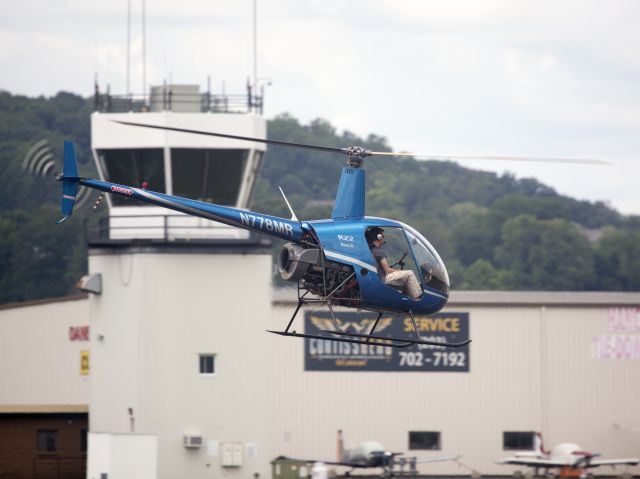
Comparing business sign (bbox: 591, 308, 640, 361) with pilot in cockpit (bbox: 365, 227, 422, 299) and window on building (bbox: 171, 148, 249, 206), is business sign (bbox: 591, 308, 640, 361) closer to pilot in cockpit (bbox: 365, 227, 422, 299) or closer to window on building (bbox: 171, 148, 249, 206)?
window on building (bbox: 171, 148, 249, 206)

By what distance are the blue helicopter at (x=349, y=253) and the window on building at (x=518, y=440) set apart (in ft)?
92.0

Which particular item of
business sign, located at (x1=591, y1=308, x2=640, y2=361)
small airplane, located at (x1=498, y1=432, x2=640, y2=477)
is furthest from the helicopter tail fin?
business sign, located at (x1=591, y1=308, x2=640, y2=361)

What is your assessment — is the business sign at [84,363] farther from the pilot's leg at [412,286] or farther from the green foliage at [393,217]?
the green foliage at [393,217]

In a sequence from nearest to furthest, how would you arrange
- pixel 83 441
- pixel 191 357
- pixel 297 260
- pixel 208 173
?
pixel 297 260, pixel 191 357, pixel 208 173, pixel 83 441

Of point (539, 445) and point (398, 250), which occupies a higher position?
point (398, 250)

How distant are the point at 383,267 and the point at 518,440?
98.0 ft

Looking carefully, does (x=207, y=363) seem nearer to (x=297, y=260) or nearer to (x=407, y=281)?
(x=407, y=281)

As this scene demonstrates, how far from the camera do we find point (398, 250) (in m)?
31.5

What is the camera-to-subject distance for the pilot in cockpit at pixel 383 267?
31078 mm

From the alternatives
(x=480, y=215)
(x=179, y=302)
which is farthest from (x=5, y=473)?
(x=480, y=215)

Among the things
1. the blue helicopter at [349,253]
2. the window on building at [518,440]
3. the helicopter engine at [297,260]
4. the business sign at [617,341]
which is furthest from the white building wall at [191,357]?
the business sign at [617,341]

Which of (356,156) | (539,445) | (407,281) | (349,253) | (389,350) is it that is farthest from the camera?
(389,350)

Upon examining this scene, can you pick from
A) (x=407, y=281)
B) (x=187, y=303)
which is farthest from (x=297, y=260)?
(x=187, y=303)

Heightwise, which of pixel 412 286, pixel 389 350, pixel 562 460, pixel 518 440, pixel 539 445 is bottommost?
pixel 562 460
